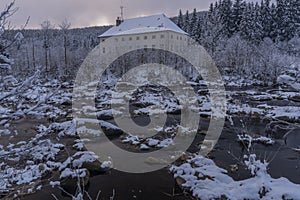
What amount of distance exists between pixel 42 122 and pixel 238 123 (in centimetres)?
1197

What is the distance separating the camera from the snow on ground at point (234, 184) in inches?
256

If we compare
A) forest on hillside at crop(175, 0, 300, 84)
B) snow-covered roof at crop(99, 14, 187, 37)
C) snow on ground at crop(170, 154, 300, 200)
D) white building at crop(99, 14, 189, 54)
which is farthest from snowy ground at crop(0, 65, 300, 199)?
snow-covered roof at crop(99, 14, 187, 37)

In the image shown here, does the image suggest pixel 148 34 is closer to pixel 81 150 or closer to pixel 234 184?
pixel 81 150

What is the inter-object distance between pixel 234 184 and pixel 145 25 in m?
50.8

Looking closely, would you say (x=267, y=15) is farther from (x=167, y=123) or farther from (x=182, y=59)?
(x=167, y=123)

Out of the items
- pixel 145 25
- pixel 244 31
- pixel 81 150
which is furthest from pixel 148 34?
pixel 81 150

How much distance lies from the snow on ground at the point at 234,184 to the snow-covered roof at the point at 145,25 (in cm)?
4366

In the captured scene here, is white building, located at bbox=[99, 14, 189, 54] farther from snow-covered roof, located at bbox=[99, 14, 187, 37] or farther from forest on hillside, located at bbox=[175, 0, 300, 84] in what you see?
forest on hillside, located at bbox=[175, 0, 300, 84]

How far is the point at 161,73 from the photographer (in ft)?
118

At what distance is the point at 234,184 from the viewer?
24.0 feet

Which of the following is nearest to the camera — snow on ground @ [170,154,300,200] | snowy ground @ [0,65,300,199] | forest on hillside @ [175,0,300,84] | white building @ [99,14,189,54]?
snowy ground @ [0,65,300,199]

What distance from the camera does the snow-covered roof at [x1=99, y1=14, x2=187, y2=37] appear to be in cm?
5116

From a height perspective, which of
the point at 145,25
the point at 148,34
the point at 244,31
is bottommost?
the point at 244,31

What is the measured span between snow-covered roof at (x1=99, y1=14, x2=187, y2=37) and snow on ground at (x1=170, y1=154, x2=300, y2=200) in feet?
143
